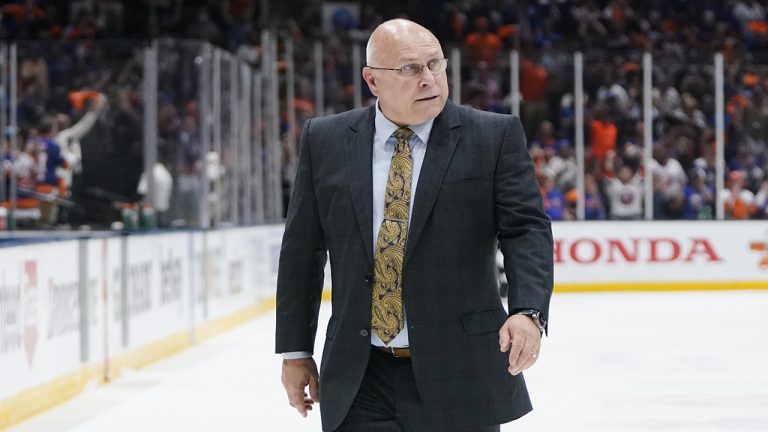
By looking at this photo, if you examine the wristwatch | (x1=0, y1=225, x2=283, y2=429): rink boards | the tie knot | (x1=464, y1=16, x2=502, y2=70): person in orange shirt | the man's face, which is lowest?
(x1=0, y1=225, x2=283, y2=429): rink boards

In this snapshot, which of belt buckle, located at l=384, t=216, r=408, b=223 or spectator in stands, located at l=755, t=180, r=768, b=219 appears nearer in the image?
belt buckle, located at l=384, t=216, r=408, b=223

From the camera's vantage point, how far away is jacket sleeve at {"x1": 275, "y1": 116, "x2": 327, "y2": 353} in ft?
8.11

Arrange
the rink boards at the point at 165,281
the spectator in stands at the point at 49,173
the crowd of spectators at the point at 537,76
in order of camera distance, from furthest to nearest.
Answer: the spectator in stands at the point at 49,173 < the crowd of spectators at the point at 537,76 < the rink boards at the point at 165,281

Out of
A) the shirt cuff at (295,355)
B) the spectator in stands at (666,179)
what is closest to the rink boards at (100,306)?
the shirt cuff at (295,355)

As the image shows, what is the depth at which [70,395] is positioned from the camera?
6676 millimetres

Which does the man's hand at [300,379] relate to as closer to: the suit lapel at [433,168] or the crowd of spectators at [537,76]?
the suit lapel at [433,168]

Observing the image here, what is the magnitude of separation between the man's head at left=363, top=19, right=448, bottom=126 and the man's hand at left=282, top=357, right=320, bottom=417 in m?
0.49

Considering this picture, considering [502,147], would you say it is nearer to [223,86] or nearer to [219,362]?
[219,362]

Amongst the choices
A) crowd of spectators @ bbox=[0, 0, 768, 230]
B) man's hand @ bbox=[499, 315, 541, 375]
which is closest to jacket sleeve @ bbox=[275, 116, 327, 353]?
man's hand @ bbox=[499, 315, 541, 375]

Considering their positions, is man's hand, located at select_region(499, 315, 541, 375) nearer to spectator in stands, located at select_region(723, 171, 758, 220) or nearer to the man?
the man

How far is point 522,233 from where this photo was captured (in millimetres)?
2346

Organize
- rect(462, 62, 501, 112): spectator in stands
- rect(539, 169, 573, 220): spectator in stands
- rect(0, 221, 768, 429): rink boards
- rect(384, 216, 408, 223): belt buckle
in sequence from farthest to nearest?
rect(539, 169, 573, 220): spectator in stands
rect(462, 62, 501, 112): spectator in stands
rect(0, 221, 768, 429): rink boards
rect(384, 216, 408, 223): belt buckle

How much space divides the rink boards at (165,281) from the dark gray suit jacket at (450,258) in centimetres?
349

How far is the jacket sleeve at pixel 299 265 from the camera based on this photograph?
247 cm
